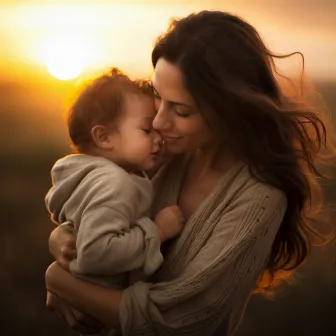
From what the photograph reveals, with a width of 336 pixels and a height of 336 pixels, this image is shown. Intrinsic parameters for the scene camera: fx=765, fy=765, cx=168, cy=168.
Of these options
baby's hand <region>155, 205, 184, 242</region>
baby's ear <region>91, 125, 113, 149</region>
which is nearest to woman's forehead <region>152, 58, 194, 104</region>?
baby's ear <region>91, 125, 113, 149</region>

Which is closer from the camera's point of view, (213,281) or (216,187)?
(213,281)

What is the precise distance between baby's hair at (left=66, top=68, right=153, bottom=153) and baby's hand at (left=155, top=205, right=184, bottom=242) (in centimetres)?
25

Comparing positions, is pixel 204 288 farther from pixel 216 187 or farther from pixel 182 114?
pixel 182 114

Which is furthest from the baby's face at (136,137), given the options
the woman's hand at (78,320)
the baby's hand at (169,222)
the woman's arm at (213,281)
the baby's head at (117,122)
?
the woman's hand at (78,320)

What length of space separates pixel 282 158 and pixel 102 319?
590 millimetres

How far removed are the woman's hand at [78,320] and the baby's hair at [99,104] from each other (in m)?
0.41

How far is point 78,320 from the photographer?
1.96 metres

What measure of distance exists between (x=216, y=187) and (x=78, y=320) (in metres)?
0.49

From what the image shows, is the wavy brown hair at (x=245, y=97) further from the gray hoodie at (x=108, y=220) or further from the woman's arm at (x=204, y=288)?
the gray hoodie at (x=108, y=220)

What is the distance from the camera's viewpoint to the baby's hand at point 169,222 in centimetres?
187

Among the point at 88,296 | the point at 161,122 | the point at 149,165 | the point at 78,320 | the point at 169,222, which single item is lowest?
the point at 78,320

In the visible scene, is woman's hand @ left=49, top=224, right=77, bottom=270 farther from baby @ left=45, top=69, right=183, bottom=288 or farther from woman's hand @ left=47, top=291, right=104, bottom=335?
woman's hand @ left=47, top=291, right=104, bottom=335

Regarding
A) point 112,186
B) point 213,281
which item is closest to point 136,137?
point 112,186

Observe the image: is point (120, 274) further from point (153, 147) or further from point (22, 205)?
point (22, 205)
